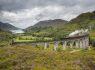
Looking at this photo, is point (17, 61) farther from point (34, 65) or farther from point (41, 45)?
point (41, 45)

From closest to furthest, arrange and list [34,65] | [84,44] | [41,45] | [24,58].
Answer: [34,65]
[24,58]
[84,44]
[41,45]

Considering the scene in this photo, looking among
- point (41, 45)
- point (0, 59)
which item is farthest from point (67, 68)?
point (41, 45)

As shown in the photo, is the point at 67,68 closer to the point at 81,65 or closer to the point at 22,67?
the point at 81,65

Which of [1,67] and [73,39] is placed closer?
[1,67]

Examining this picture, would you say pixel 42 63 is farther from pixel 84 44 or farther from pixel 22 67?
pixel 84 44

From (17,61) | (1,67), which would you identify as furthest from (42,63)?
(1,67)

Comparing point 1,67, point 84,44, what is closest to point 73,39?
point 84,44

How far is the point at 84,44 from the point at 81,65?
3014 inches

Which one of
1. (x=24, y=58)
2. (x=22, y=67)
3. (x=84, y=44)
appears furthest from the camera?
(x=84, y=44)

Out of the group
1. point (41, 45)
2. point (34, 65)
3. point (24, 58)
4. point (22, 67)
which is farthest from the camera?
point (41, 45)

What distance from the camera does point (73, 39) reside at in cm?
17662

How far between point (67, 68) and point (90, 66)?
9.69m

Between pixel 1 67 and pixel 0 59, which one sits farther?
pixel 0 59

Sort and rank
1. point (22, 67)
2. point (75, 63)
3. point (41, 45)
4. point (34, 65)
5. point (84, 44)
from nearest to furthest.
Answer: point (22, 67) → point (34, 65) → point (75, 63) → point (84, 44) → point (41, 45)
